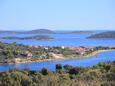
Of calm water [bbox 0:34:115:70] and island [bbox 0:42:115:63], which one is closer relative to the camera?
calm water [bbox 0:34:115:70]

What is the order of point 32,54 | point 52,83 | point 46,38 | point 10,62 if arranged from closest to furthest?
point 52,83 < point 10,62 < point 32,54 < point 46,38

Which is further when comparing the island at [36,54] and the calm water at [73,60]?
the island at [36,54]

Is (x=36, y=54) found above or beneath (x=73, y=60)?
above

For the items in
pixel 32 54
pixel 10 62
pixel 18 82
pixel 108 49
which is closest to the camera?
pixel 18 82

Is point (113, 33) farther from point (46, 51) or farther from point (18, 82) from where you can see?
point (18, 82)

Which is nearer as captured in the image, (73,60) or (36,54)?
(73,60)

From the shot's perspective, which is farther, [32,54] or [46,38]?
[46,38]

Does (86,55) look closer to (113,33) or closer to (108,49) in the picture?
(108,49)

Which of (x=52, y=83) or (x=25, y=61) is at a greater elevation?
(x=52, y=83)

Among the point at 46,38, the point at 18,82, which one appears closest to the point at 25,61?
the point at 18,82
